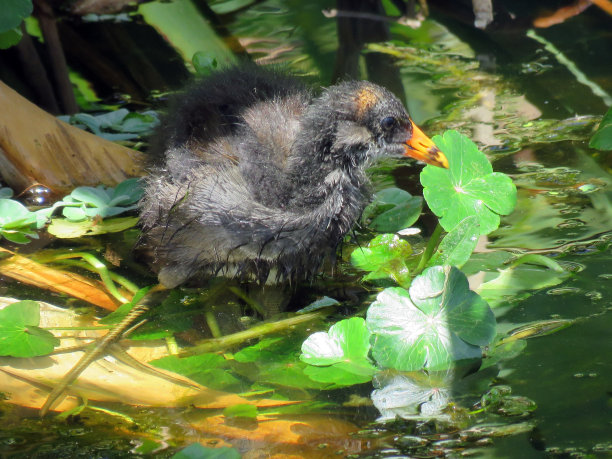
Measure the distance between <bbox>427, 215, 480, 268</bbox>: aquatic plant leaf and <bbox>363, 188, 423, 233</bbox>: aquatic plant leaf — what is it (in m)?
0.47

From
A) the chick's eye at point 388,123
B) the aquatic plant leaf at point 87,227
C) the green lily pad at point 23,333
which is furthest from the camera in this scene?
the aquatic plant leaf at point 87,227

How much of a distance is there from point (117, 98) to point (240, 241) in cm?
189

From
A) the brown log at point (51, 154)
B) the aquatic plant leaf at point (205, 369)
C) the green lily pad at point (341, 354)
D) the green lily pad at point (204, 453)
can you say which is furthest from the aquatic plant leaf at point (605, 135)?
the green lily pad at point (204, 453)

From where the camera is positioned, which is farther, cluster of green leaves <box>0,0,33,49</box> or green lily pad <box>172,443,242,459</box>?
cluster of green leaves <box>0,0,33,49</box>

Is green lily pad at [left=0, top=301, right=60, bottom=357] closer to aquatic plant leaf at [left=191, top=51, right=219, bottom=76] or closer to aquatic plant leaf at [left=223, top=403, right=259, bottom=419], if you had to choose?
aquatic plant leaf at [left=223, top=403, right=259, bottom=419]

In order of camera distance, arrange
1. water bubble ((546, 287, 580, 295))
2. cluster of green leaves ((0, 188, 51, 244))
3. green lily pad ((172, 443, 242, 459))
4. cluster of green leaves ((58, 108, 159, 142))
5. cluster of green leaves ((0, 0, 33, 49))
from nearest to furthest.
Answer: green lily pad ((172, 443, 242, 459)) → water bubble ((546, 287, 580, 295)) → cluster of green leaves ((0, 188, 51, 244)) → cluster of green leaves ((0, 0, 33, 49)) → cluster of green leaves ((58, 108, 159, 142))

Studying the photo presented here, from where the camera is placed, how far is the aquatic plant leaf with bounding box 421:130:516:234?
2301 millimetres

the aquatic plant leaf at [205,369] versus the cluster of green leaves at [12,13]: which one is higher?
the cluster of green leaves at [12,13]

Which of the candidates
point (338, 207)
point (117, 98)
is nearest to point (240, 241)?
point (338, 207)

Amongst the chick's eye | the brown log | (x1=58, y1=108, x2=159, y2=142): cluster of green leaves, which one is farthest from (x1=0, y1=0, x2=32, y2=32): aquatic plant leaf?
the chick's eye

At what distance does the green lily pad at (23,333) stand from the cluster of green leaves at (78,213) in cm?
60

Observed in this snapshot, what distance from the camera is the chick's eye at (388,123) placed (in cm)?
245

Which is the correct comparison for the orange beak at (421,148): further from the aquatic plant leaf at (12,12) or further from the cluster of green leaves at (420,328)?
the aquatic plant leaf at (12,12)

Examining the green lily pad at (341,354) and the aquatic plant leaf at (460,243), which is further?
the aquatic plant leaf at (460,243)
